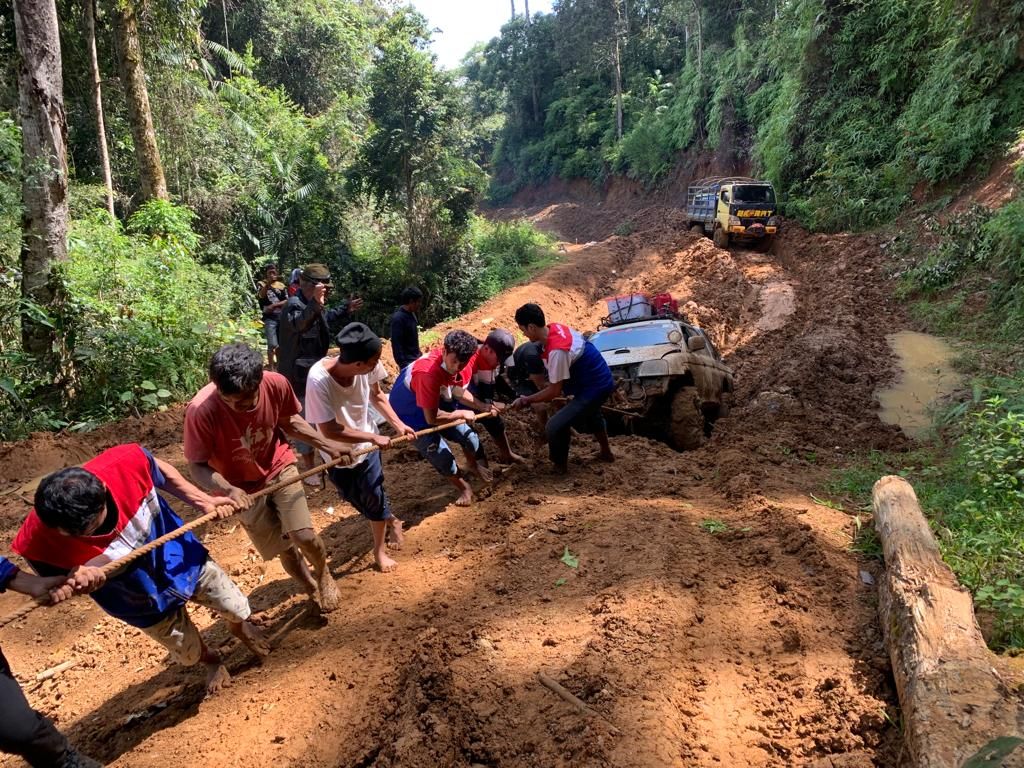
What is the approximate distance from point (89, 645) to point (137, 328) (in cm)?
499

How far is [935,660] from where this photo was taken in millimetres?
2863

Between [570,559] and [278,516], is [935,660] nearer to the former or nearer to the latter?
[570,559]

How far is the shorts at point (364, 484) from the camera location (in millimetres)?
4348

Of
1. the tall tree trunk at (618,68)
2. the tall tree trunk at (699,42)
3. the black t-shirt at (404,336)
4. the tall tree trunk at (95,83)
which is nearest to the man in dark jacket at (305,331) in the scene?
the black t-shirt at (404,336)

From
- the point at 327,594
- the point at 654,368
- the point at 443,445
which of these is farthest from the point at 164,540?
the point at 654,368

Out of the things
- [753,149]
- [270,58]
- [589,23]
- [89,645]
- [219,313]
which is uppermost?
[589,23]

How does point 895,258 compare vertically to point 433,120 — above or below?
below

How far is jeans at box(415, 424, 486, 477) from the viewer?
5270 millimetres

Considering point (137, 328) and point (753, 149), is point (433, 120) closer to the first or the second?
point (137, 328)

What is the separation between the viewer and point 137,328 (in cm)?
826

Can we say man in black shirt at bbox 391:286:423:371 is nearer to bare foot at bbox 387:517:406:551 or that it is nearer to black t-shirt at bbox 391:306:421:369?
black t-shirt at bbox 391:306:421:369

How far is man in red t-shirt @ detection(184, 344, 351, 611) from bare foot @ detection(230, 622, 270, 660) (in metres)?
0.40

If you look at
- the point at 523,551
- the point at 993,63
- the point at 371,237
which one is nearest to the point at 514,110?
the point at 371,237

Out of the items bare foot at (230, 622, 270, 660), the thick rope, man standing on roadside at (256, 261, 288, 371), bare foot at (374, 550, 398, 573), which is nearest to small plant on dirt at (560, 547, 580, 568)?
bare foot at (374, 550, 398, 573)
